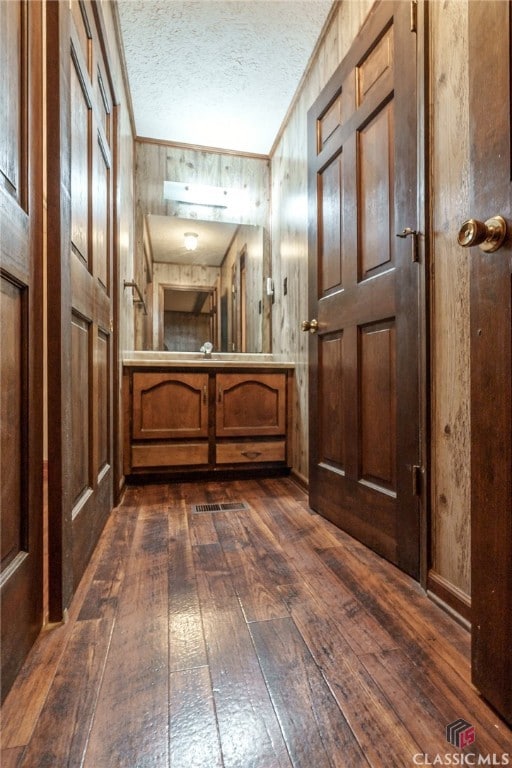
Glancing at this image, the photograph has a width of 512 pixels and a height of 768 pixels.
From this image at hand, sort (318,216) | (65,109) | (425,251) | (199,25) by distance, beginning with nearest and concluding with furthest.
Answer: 1. (65,109)
2. (425,251)
3. (318,216)
4. (199,25)

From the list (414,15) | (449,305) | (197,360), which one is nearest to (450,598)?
(449,305)

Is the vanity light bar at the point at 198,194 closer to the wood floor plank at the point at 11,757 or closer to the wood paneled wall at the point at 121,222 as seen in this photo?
the wood paneled wall at the point at 121,222

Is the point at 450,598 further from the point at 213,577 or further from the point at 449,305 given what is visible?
the point at 449,305

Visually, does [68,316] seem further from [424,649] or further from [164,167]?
[164,167]

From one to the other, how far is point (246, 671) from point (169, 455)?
159 centimetres

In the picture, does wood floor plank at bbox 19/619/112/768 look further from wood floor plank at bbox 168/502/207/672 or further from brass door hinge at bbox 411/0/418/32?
brass door hinge at bbox 411/0/418/32

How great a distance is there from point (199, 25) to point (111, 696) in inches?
109

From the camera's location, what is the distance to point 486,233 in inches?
27.7

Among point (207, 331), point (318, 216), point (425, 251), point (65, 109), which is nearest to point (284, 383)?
point (207, 331)

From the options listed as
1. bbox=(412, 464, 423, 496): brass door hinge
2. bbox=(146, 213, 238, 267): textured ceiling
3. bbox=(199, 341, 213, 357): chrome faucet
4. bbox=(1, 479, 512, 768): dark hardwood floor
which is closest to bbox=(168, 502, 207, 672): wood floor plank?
bbox=(1, 479, 512, 768): dark hardwood floor

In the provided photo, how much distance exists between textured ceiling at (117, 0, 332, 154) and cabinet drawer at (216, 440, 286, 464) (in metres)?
2.22

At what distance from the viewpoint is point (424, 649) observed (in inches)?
35.1

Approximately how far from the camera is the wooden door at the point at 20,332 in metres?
0.78

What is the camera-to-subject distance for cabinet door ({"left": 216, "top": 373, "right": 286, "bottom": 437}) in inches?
94.8
